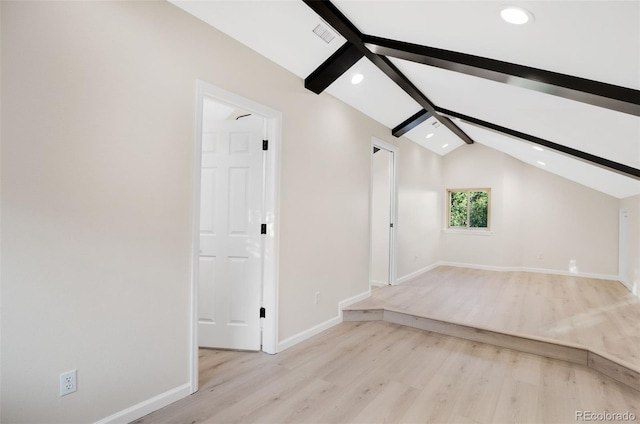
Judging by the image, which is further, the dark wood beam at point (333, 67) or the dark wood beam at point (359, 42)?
the dark wood beam at point (333, 67)

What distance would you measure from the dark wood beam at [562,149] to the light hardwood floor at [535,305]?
1679mm

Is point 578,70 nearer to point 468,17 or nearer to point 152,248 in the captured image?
point 468,17

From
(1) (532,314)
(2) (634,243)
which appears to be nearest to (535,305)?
(1) (532,314)

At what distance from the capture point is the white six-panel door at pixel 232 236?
3.00 metres

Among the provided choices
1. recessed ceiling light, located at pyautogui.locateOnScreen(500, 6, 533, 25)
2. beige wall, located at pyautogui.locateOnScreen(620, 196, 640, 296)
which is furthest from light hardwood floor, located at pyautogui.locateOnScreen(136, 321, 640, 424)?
beige wall, located at pyautogui.locateOnScreen(620, 196, 640, 296)

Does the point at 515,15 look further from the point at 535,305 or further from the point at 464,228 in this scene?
the point at 464,228

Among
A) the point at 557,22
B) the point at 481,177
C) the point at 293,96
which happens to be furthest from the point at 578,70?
the point at 481,177

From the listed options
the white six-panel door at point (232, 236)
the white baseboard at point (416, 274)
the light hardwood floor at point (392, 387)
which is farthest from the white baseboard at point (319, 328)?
the white baseboard at point (416, 274)

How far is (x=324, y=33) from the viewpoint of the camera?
2.70 m

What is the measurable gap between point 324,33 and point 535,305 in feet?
13.8

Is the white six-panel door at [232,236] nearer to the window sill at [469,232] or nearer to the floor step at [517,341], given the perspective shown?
the floor step at [517,341]

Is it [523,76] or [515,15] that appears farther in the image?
[523,76]

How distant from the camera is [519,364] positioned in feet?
9.50

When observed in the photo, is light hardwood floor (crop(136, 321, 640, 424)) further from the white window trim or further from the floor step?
the white window trim
